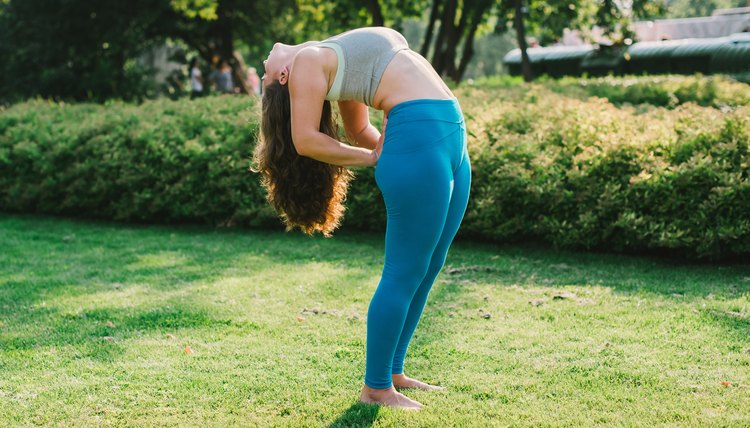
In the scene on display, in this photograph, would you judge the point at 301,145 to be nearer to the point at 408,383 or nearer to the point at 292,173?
the point at 292,173

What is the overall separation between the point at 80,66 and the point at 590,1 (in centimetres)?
1102

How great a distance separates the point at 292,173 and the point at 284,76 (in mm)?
434

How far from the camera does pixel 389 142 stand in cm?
301

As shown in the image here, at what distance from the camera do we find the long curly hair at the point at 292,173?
3.21 metres

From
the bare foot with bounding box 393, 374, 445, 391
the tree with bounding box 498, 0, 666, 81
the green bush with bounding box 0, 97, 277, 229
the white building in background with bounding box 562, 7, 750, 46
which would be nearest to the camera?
the bare foot with bounding box 393, 374, 445, 391

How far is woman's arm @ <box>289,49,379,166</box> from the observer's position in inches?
117

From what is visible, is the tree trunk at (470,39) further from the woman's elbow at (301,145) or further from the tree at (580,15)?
the woman's elbow at (301,145)

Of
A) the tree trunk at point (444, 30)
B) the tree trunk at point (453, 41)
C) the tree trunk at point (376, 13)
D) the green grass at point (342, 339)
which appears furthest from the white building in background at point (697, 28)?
the green grass at point (342, 339)

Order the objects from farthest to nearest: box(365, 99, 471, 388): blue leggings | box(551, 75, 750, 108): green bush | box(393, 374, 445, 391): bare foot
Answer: box(551, 75, 750, 108): green bush, box(393, 374, 445, 391): bare foot, box(365, 99, 471, 388): blue leggings

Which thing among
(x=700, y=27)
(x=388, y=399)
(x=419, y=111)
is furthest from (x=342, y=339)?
(x=700, y=27)

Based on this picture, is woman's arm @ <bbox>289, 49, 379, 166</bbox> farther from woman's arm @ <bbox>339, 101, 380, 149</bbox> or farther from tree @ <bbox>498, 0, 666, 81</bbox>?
tree @ <bbox>498, 0, 666, 81</bbox>

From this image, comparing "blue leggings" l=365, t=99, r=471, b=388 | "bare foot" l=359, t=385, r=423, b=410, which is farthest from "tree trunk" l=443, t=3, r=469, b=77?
"bare foot" l=359, t=385, r=423, b=410

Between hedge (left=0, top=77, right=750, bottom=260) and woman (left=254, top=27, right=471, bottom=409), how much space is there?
220 centimetres

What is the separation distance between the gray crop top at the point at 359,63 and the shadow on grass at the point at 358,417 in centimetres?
128
